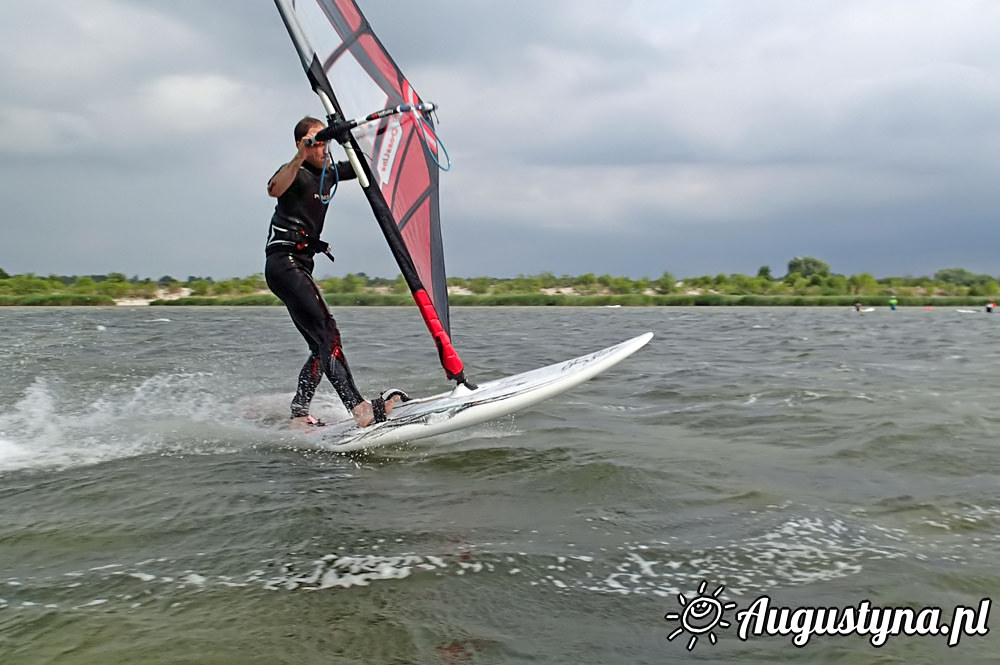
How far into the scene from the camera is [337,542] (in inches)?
115

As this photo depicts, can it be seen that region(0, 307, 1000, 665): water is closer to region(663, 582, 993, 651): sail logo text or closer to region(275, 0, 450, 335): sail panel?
region(663, 582, 993, 651): sail logo text

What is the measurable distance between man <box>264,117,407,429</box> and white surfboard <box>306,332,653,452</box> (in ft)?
0.45

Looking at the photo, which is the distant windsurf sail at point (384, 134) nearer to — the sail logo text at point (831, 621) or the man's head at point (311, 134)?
the man's head at point (311, 134)

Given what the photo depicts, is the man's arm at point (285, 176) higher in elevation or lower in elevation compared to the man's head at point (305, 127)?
lower

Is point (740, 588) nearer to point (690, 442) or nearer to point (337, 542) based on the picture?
point (337, 542)

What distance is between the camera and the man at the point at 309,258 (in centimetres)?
489

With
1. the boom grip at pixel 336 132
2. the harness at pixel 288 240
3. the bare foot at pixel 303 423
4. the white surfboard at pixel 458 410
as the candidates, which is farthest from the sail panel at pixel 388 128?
the bare foot at pixel 303 423

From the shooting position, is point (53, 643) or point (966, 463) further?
point (966, 463)

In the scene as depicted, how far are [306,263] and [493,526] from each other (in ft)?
9.02

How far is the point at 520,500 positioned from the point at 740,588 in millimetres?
1265

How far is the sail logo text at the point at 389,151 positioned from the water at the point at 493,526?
70.1 inches

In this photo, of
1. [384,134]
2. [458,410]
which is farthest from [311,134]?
[458,410]

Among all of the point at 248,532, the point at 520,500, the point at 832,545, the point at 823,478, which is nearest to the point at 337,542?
the point at 248,532

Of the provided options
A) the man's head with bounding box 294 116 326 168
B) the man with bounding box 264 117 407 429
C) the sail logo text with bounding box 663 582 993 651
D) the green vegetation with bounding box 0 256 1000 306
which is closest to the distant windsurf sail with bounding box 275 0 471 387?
the man's head with bounding box 294 116 326 168
